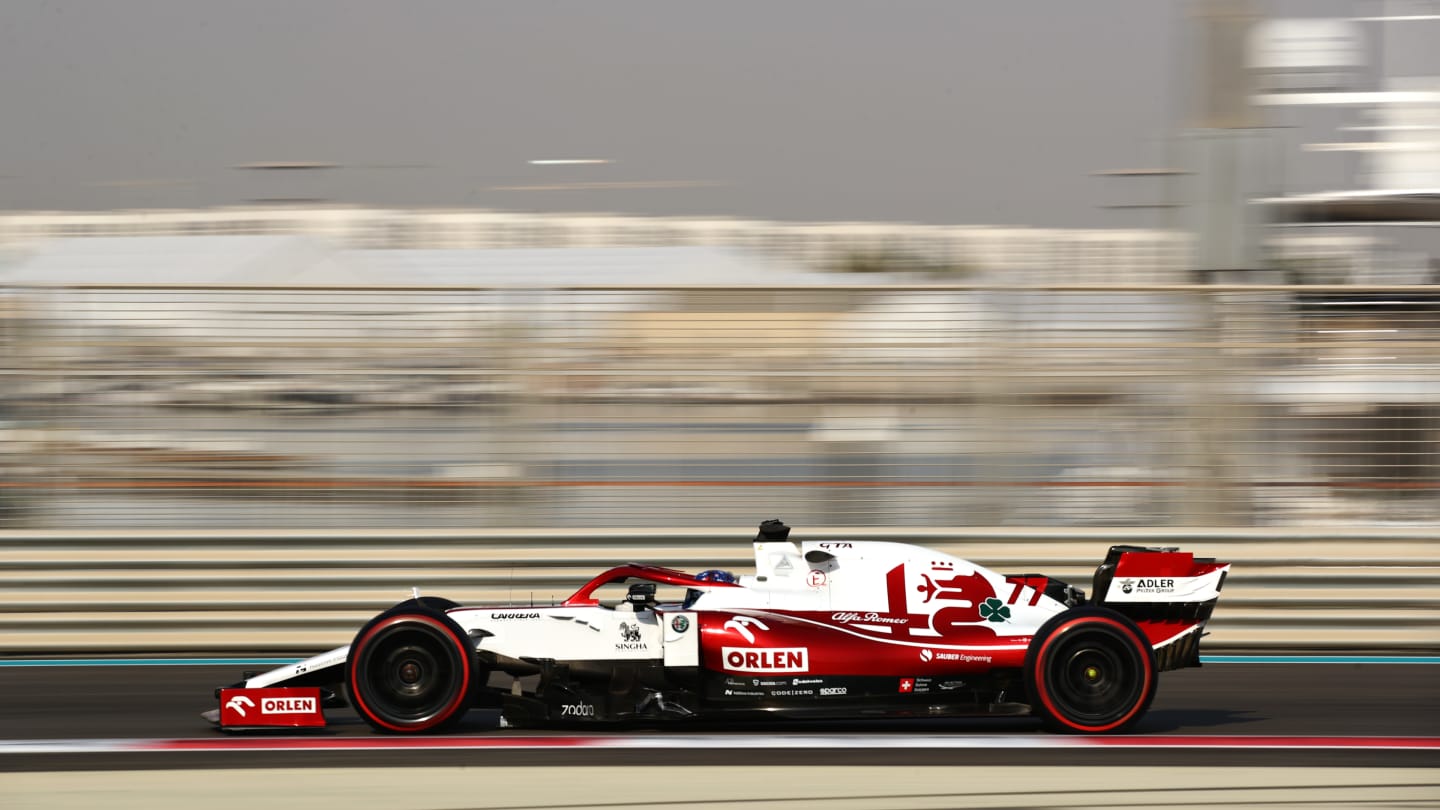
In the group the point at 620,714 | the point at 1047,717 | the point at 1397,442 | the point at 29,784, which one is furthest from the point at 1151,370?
the point at 29,784

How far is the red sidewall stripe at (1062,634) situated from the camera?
6.75 meters

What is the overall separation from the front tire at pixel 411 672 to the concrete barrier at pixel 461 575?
2.49 metres

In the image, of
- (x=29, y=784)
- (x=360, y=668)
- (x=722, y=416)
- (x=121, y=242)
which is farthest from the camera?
(x=121, y=242)

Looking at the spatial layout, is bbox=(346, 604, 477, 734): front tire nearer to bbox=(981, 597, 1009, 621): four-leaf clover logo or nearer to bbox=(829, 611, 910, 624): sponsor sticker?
bbox=(829, 611, 910, 624): sponsor sticker

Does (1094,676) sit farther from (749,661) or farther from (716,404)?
(716,404)

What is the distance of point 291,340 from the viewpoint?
9.43m

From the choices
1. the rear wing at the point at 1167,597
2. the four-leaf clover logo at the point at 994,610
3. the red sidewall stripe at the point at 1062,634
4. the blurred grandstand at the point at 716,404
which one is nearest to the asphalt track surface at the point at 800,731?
the red sidewall stripe at the point at 1062,634

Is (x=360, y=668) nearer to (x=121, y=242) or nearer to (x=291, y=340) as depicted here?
(x=291, y=340)

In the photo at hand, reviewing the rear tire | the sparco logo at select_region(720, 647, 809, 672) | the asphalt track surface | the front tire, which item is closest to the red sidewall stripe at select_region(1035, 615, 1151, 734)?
the rear tire

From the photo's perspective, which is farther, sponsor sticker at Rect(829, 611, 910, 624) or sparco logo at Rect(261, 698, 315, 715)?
sponsor sticker at Rect(829, 611, 910, 624)

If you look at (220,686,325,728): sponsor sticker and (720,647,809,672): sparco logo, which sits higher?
(720,647,809,672): sparco logo

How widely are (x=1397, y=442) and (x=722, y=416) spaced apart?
4.15m

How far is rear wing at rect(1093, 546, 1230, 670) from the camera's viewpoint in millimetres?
7035

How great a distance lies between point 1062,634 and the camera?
6750 mm
